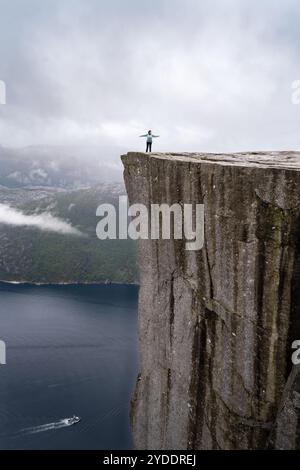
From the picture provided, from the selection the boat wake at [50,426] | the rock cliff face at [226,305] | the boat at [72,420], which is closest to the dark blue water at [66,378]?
the boat wake at [50,426]

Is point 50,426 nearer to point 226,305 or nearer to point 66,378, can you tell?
point 66,378

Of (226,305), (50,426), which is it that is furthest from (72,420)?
(226,305)

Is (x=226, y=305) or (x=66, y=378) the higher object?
(x=226, y=305)

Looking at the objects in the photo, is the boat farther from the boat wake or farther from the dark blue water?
the dark blue water

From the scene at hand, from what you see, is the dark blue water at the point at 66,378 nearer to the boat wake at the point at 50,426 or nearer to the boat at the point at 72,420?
the boat wake at the point at 50,426

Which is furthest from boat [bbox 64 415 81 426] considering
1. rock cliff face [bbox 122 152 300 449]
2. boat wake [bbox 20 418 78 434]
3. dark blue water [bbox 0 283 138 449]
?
rock cliff face [bbox 122 152 300 449]

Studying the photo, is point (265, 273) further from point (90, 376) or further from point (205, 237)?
point (90, 376)

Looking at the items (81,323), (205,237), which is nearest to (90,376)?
(81,323)
